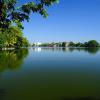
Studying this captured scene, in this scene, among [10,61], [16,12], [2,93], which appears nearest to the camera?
[16,12]

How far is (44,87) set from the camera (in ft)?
59.7

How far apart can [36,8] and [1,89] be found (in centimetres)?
908

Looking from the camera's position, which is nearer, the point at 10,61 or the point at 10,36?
the point at 10,36

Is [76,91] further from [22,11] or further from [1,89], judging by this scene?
[22,11]

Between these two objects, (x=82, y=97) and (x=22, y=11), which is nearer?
(x=22, y=11)

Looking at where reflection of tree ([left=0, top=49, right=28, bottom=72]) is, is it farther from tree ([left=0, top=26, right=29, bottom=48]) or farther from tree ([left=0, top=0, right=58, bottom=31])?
tree ([left=0, top=0, right=58, bottom=31])

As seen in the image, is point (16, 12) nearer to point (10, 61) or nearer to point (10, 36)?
point (10, 36)

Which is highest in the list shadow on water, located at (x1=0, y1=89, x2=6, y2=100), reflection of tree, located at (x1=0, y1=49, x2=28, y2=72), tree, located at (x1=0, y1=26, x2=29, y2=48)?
tree, located at (x1=0, y1=26, x2=29, y2=48)

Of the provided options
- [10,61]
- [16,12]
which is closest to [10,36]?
[16,12]

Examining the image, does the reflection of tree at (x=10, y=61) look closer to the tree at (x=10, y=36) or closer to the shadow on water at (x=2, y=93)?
the tree at (x=10, y=36)

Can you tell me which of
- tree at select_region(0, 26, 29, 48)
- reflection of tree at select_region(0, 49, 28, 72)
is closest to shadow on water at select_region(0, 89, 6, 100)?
tree at select_region(0, 26, 29, 48)

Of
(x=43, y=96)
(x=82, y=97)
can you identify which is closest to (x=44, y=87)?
(x=43, y=96)

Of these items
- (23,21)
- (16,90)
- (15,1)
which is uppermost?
(15,1)

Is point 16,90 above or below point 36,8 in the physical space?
below
